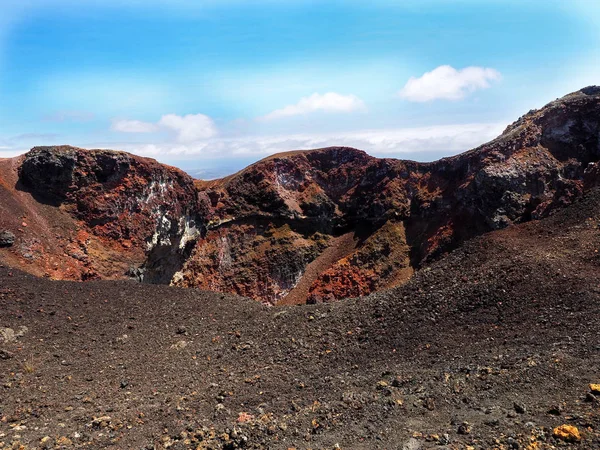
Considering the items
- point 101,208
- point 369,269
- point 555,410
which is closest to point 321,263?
point 369,269

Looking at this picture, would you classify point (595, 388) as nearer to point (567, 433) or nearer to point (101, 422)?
point (567, 433)

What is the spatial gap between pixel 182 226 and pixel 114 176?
7.39 metres

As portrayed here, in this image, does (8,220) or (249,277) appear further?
(249,277)

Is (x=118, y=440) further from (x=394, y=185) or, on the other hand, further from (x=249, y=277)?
(x=394, y=185)

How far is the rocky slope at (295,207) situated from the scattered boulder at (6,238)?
232 mm

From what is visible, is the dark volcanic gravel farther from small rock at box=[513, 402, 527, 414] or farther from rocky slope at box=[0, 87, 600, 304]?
rocky slope at box=[0, 87, 600, 304]

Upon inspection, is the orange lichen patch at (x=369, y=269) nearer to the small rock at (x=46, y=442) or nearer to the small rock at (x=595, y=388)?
the small rock at (x=595, y=388)

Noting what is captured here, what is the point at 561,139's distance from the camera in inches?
1371

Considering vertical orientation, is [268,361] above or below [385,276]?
above

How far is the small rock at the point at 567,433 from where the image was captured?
6168 mm

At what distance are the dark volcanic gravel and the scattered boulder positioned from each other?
14.8 ft

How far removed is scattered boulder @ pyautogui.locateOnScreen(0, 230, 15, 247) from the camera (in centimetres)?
2099

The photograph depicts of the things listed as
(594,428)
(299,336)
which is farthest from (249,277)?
(594,428)

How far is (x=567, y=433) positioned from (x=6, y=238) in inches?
987
